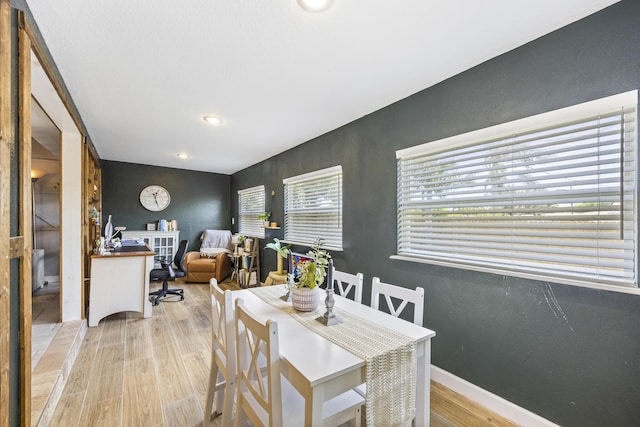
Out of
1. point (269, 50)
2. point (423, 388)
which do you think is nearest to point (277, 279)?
point (423, 388)

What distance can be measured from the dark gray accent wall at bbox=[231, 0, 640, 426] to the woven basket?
109cm

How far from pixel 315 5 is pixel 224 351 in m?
1.96

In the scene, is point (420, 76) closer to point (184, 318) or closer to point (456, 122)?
point (456, 122)

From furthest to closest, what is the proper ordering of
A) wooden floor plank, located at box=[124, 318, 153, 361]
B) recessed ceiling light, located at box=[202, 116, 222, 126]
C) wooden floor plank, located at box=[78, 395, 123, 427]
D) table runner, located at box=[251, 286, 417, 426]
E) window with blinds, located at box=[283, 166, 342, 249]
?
1. window with blinds, located at box=[283, 166, 342, 249]
2. recessed ceiling light, located at box=[202, 116, 222, 126]
3. wooden floor plank, located at box=[124, 318, 153, 361]
4. wooden floor plank, located at box=[78, 395, 123, 427]
5. table runner, located at box=[251, 286, 417, 426]

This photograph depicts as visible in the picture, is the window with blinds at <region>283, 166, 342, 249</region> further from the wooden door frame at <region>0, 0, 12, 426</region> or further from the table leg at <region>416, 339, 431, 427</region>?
the wooden door frame at <region>0, 0, 12, 426</region>

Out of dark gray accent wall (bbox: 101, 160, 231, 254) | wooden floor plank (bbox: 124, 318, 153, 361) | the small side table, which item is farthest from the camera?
dark gray accent wall (bbox: 101, 160, 231, 254)

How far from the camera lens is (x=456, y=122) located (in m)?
2.14

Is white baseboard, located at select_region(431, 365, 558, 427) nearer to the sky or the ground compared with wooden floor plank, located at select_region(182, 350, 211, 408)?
nearer to the sky

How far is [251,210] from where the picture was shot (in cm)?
570

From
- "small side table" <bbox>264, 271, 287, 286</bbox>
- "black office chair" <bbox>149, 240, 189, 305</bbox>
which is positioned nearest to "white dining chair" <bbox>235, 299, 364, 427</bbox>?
"small side table" <bbox>264, 271, 287, 286</bbox>

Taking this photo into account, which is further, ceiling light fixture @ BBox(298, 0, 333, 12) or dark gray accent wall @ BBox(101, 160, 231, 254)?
dark gray accent wall @ BBox(101, 160, 231, 254)

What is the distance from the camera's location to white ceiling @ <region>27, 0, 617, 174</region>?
1.50 m

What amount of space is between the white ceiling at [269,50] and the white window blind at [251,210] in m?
2.39

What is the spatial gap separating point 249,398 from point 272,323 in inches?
22.3
